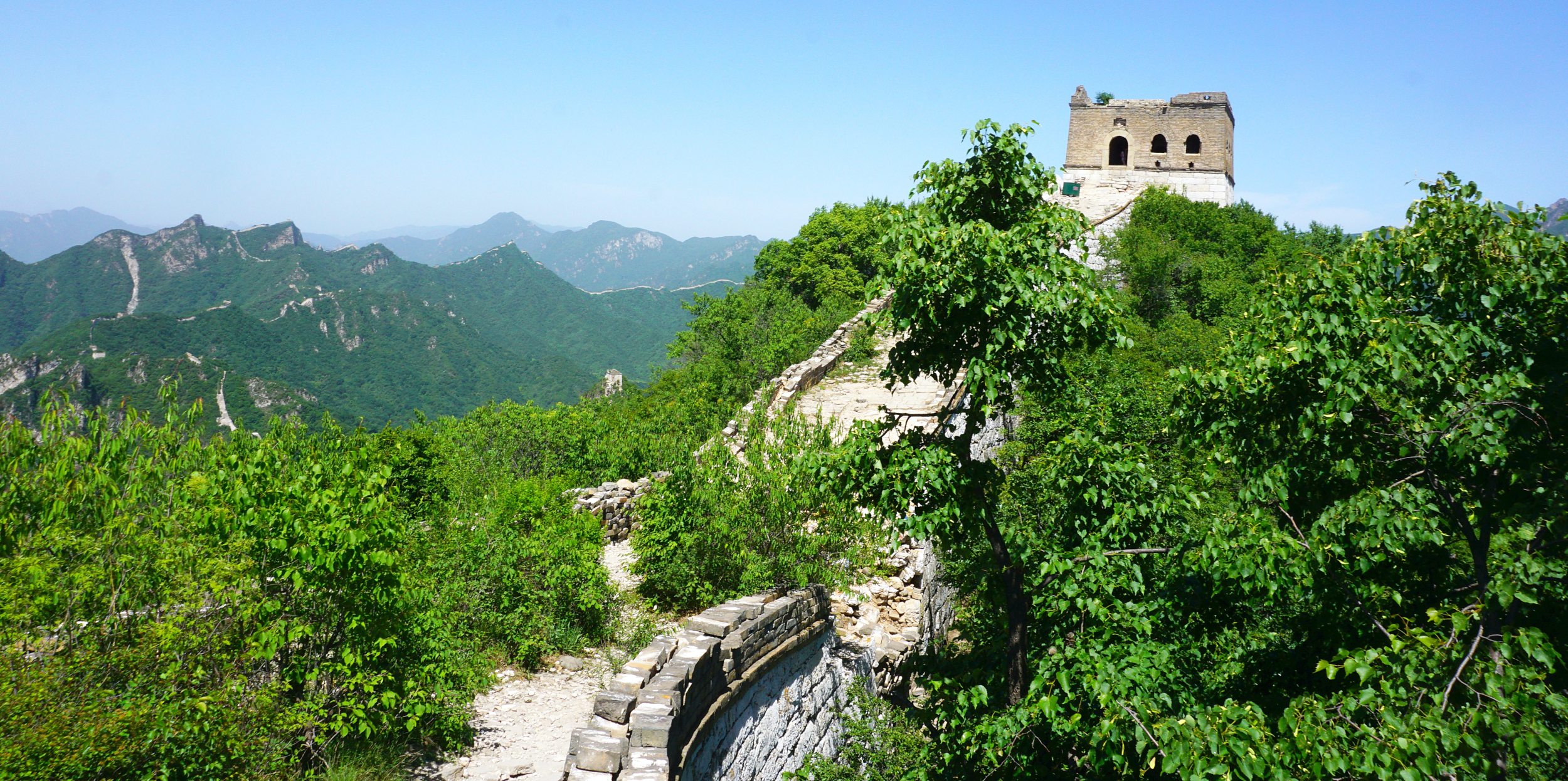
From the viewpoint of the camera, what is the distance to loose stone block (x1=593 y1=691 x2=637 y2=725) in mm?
5008

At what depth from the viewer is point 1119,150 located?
37531 mm

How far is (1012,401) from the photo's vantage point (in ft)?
18.5

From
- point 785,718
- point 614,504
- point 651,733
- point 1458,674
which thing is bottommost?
point 785,718

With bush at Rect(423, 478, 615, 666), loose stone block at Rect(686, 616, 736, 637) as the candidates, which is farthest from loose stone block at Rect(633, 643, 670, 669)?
bush at Rect(423, 478, 615, 666)

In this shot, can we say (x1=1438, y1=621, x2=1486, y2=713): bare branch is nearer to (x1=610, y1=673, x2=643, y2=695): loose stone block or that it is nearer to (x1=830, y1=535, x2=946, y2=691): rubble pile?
(x1=610, y1=673, x2=643, y2=695): loose stone block

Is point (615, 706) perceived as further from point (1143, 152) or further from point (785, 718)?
point (1143, 152)

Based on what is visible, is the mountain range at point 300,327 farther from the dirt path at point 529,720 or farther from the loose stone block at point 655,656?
the loose stone block at point 655,656

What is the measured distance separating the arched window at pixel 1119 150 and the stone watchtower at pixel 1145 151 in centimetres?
3

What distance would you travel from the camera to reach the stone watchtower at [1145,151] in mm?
35312

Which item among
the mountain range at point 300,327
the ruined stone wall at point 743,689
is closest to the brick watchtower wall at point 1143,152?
the mountain range at point 300,327

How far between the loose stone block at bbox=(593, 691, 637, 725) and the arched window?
125 ft

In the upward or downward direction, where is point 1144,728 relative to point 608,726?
upward

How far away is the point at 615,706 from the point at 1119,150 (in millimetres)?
38849

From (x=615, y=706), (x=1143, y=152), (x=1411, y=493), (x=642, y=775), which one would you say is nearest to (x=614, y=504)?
(x=615, y=706)
